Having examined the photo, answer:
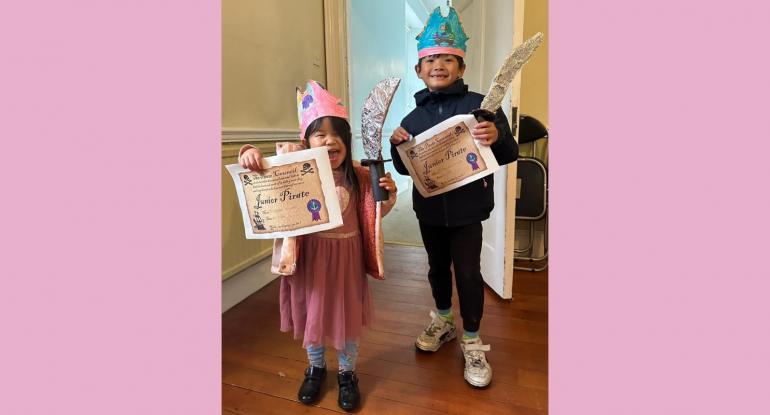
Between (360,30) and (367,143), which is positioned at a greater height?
(360,30)

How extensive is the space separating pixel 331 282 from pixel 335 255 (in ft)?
0.26

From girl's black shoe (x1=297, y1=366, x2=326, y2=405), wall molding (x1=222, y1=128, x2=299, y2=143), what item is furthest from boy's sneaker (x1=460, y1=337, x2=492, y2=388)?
wall molding (x1=222, y1=128, x2=299, y2=143)

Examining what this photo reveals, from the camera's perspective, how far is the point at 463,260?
4.22 ft

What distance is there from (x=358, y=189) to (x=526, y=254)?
1708 millimetres

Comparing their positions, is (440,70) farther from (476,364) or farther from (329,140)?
(476,364)

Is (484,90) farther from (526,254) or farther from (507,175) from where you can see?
(526,254)

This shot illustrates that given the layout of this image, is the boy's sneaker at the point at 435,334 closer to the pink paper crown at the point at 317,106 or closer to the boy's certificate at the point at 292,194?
the boy's certificate at the point at 292,194

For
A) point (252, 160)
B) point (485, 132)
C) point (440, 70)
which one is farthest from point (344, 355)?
point (440, 70)

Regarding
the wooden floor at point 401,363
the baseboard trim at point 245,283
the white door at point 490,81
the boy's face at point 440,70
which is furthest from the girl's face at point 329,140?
the baseboard trim at point 245,283

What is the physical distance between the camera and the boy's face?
1.20m

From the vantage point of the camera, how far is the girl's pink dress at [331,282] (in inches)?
41.8

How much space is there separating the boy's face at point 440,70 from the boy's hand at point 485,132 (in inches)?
8.4

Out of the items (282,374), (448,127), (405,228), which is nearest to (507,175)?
(448,127)

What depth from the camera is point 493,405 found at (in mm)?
1162
